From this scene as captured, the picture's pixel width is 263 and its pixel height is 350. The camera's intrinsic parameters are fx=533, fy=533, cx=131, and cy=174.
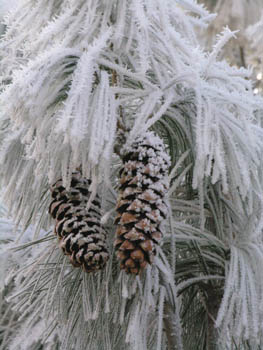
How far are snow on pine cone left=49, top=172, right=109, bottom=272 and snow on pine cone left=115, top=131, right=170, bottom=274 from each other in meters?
0.05

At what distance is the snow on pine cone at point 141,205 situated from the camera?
0.95m

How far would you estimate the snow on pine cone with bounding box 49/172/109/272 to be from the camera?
0.99m

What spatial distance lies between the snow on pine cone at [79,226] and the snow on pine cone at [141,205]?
49 millimetres

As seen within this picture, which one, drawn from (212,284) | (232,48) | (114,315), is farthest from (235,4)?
(114,315)

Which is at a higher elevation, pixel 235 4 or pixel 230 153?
pixel 235 4

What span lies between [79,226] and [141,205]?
0.14 metres

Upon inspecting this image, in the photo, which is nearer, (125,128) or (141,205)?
(141,205)

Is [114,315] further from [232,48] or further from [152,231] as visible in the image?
[232,48]

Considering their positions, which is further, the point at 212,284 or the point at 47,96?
the point at 212,284

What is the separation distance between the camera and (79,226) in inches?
39.8

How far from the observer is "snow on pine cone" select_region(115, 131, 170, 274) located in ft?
3.10

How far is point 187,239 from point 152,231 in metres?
0.21

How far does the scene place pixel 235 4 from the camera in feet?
9.87

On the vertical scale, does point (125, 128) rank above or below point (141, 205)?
above
